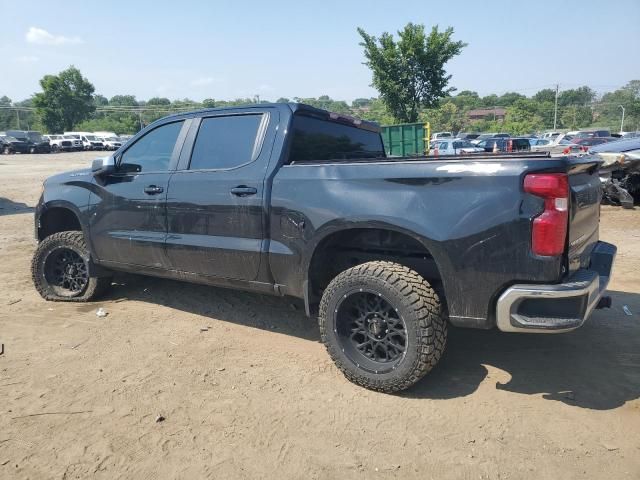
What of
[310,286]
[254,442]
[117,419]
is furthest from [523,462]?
[117,419]

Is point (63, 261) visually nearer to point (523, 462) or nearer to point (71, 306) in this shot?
point (71, 306)

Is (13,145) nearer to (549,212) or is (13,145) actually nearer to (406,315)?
(406,315)

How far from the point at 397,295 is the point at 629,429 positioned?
4.80 ft

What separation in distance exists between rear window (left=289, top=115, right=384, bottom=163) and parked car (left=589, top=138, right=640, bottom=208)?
722cm

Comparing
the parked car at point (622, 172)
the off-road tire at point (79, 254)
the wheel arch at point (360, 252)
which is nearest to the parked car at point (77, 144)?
the parked car at point (622, 172)

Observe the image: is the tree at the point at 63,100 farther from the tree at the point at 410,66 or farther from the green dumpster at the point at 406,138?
the green dumpster at the point at 406,138

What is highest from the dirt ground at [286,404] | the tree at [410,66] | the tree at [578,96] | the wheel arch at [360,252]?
the tree at [578,96]

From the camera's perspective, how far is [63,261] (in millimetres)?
5168

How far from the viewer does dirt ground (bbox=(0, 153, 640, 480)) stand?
2.54m

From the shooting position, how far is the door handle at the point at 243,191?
143 inches

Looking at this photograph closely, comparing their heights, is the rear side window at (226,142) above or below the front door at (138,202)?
above

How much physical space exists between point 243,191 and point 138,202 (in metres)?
1.22

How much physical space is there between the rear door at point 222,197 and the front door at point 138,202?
15cm

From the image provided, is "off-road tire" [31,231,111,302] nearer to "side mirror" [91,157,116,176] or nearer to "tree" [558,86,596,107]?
"side mirror" [91,157,116,176]
